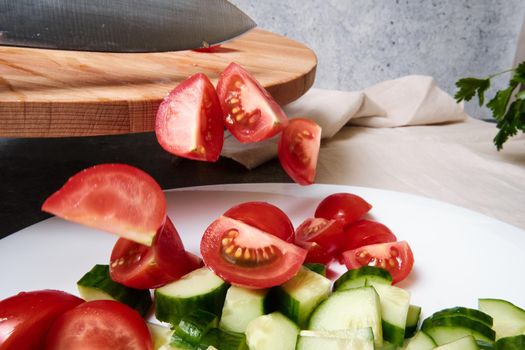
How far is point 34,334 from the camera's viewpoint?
Answer: 0.64 meters

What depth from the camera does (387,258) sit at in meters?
0.85

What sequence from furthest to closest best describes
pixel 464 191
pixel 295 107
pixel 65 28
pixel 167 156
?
pixel 295 107
pixel 167 156
pixel 464 191
pixel 65 28

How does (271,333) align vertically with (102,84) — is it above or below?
below

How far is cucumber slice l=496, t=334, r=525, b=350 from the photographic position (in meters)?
0.63

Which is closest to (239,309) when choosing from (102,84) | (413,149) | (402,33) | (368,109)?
(102,84)

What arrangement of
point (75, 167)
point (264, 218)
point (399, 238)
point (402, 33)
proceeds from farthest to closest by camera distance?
point (402, 33)
point (75, 167)
point (399, 238)
point (264, 218)

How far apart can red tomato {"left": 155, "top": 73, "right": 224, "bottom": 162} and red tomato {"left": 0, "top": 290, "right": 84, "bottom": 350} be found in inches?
9.5

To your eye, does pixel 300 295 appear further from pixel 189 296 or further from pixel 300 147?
pixel 300 147

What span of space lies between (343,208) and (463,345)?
392 mm

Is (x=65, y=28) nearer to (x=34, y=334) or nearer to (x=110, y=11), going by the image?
(x=110, y=11)

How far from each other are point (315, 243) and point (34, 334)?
0.42 m

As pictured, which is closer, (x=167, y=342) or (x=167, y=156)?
(x=167, y=342)

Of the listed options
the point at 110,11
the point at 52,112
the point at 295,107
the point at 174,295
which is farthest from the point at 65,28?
the point at 295,107

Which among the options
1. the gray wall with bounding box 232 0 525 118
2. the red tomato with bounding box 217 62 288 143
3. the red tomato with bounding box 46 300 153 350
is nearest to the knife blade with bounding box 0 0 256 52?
the red tomato with bounding box 217 62 288 143
